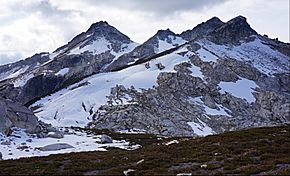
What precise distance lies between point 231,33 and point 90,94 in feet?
300

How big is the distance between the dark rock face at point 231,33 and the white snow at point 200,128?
7597 cm

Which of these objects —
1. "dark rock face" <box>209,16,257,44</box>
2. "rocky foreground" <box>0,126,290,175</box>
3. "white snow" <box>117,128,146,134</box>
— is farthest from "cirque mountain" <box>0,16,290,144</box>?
"rocky foreground" <box>0,126,290,175</box>

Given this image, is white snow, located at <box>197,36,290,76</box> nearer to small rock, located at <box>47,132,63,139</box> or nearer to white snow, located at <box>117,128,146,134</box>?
white snow, located at <box>117,128,146,134</box>

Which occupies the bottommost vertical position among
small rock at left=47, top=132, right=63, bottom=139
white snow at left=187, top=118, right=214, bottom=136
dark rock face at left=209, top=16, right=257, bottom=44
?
white snow at left=187, top=118, right=214, bottom=136

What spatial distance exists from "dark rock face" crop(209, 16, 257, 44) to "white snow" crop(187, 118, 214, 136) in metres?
76.0

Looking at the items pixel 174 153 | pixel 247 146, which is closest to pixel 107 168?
pixel 174 153

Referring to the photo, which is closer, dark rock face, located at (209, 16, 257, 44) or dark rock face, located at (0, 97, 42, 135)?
dark rock face, located at (0, 97, 42, 135)

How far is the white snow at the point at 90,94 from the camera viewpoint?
4010 inches

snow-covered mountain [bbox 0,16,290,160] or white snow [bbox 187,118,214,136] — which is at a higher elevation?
snow-covered mountain [bbox 0,16,290,160]

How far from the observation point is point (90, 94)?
11556cm

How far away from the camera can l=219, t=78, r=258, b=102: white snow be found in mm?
125938

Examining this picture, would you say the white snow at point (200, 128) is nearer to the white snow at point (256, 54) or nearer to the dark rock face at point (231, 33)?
the white snow at point (256, 54)

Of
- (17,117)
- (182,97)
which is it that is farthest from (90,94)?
(17,117)

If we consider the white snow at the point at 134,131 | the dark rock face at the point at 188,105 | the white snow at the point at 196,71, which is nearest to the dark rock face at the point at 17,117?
the white snow at the point at 134,131
